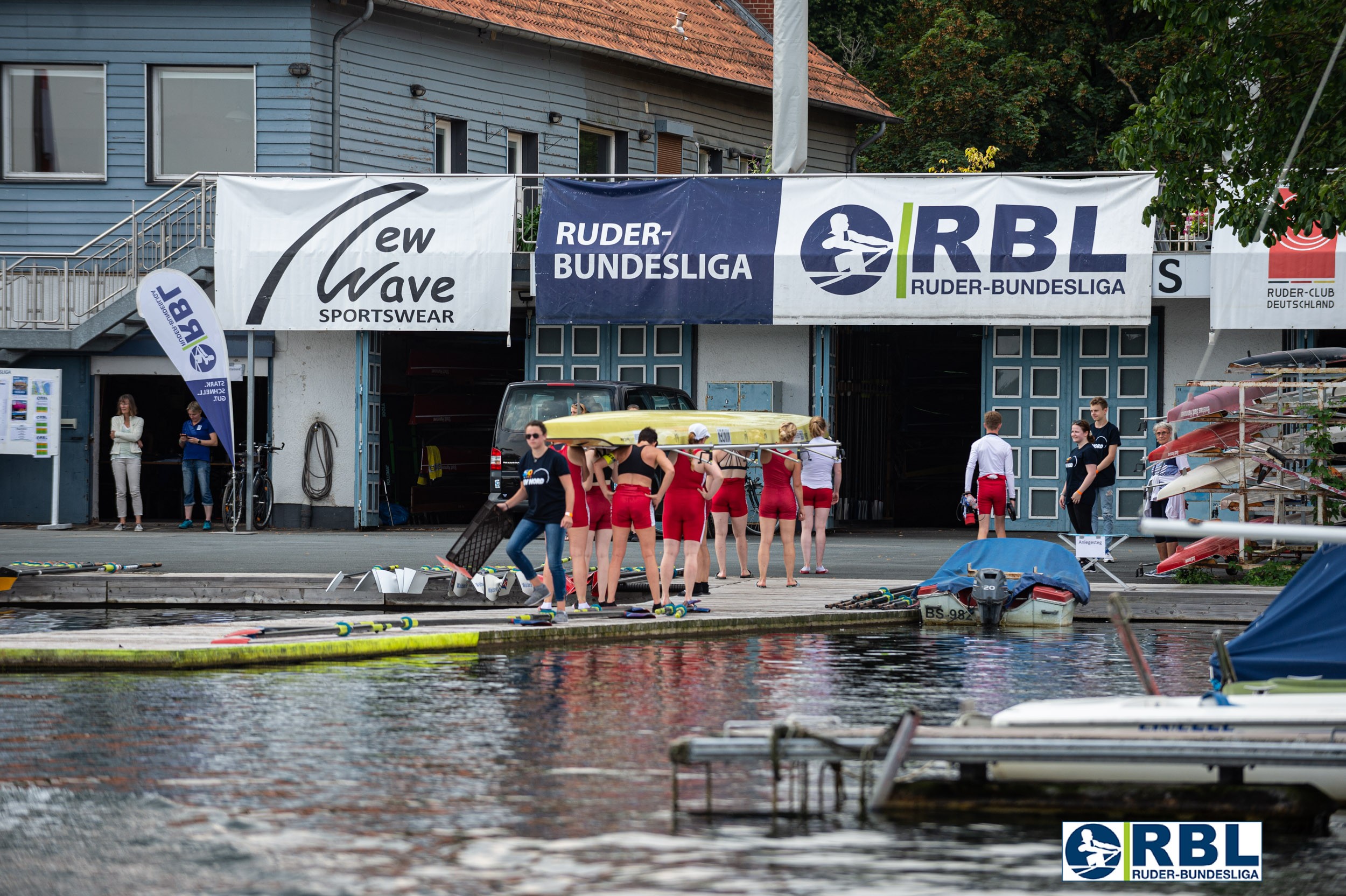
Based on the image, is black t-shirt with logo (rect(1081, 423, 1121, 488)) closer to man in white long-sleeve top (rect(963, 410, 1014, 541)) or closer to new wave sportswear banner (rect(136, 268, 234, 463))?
man in white long-sleeve top (rect(963, 410, 1014, 541))

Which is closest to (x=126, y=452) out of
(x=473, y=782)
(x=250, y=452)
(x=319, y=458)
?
(x=250, y=452)

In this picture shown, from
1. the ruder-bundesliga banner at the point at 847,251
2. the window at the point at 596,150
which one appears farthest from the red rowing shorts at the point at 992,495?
the window at the point at 596,150

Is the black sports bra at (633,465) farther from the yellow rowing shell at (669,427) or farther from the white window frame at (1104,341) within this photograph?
the white window frame at (1104,341)

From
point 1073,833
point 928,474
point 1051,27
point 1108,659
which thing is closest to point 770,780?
point 1073,833

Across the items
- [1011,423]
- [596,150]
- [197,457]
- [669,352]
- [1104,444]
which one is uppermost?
[596,150]

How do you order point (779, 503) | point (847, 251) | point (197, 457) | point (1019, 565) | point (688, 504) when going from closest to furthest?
point (1019, 565) → point (688, 504) → point (779, 503) → point (847, 251) → point (197, 457)

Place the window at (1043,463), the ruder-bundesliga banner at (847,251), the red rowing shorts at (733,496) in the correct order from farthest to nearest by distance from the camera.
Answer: the window at (1043,463) < the ruder-bundesliga banner at (847,251) < the red rowing shorts at (733,496)

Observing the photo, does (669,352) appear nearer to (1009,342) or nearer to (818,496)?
(1009,342)

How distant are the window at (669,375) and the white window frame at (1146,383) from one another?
21.2ft

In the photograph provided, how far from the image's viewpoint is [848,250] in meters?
24.3

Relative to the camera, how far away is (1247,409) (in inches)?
686

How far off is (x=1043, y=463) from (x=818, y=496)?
7.13 metres

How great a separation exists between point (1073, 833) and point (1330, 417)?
11575 millimetres

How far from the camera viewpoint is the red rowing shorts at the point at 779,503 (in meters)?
17.6
